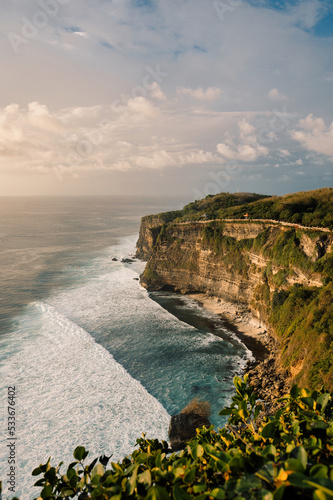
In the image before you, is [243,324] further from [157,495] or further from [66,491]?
[157,495]

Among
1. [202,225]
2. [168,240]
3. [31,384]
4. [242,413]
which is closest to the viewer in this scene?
[242,413]

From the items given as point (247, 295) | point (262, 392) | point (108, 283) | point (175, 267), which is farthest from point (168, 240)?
point (262, 392)

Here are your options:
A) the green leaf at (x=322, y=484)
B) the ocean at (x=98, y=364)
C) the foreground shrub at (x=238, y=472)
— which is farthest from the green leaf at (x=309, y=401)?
the ocean at (x=98, y=364)

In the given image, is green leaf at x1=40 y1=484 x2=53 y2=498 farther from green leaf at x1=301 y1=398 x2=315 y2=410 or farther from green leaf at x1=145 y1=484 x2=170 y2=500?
green leaf at x1=301 y1=398 x2=315 y2=410

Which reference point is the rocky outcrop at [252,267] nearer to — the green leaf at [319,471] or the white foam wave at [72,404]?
the white foam wave at [72,404]

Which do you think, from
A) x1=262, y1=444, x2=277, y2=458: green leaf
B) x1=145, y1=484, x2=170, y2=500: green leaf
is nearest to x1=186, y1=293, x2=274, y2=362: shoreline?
x1=262, y1=444, x2=277, y2=458: green leaf

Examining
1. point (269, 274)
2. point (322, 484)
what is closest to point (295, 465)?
point (322, 484)

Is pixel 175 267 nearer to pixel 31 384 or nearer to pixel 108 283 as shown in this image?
pixel 108 283
